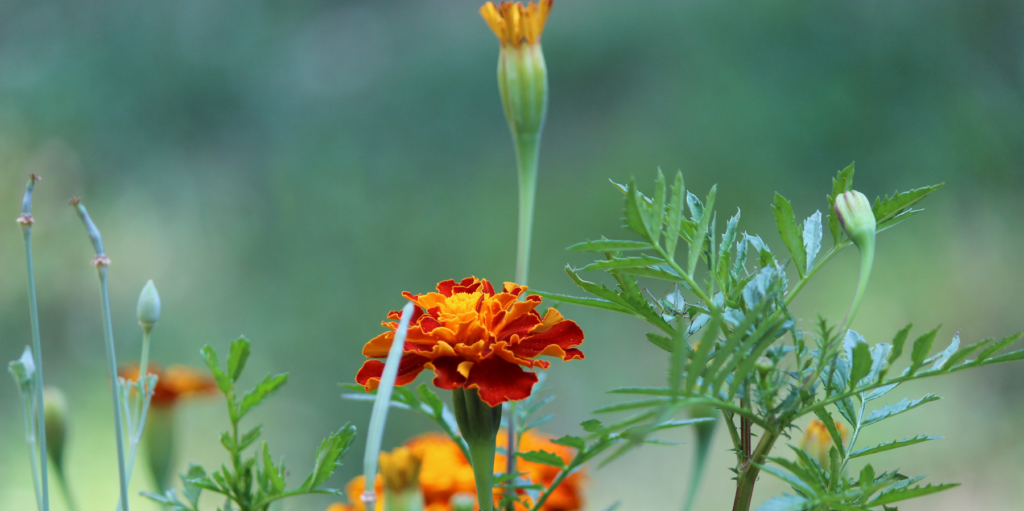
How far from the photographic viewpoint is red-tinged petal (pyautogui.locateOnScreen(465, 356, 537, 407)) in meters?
0.20

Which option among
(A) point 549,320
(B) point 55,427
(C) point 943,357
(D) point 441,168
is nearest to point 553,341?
(A) point 549,320

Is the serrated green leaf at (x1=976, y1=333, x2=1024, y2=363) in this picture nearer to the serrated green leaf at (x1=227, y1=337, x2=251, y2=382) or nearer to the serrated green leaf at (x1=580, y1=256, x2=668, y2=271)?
the serrated green leaf at (x1=580, y1=256, x2=668, y2=271)

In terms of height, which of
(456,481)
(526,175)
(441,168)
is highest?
(441,168)

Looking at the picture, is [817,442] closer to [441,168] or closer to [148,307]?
[148,307]

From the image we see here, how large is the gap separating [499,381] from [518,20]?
155mm

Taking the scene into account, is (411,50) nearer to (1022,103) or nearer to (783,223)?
(1022,103)

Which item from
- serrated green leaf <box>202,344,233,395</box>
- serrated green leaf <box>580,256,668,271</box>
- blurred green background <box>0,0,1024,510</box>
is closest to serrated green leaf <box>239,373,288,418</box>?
serrated green leaf <box>202,344,233,395</box>

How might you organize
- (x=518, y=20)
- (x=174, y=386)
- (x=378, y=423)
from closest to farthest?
(x=378, y=423), (x=518, y=20), (x=174, y=386)

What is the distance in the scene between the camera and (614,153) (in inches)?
54.4

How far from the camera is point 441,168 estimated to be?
1.44 metres

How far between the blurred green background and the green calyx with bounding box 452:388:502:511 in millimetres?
848

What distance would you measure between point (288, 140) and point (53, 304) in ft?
1.63

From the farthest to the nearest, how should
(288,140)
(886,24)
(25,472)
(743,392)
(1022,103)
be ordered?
(288,140) < (886,24) < (1022,103) < (25,472) < (743,392)

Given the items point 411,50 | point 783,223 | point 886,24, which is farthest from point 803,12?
point 783,223
